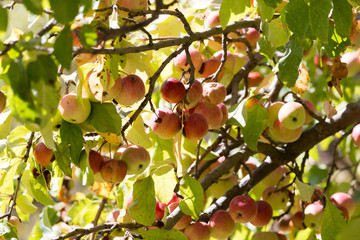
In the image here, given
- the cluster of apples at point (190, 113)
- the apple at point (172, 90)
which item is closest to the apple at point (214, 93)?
the cluster of apples at point (190, 113)

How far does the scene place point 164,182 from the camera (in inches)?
43.4

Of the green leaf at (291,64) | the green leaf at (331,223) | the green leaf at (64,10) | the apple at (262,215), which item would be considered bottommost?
the apple at (262,215)

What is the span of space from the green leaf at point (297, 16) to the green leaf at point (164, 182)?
0.43m

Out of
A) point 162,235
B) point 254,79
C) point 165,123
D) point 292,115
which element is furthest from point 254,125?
point 254,79

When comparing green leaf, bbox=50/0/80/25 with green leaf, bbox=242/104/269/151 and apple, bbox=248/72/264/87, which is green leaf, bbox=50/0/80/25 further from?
apple, bbox=248/72/264/87

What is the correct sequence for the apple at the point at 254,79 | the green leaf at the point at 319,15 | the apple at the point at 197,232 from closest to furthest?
the green leaf at the point at 319,15 → the apple at the point at 197,232 → the apple at the point at 254,79

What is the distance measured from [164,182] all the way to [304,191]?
353 millimetres

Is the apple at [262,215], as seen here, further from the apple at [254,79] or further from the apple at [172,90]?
the apple at [254,79]

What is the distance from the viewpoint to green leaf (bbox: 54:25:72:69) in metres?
0.55

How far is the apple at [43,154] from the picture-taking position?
101 cm

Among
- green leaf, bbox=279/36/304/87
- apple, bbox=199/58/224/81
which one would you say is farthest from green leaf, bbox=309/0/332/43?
apple, bbox=199/58/224/81

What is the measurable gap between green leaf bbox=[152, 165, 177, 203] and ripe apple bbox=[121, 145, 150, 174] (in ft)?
0.15

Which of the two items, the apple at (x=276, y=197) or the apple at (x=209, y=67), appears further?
the apple at (x=276, y=197)

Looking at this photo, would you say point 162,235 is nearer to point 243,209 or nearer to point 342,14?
point 243,209
